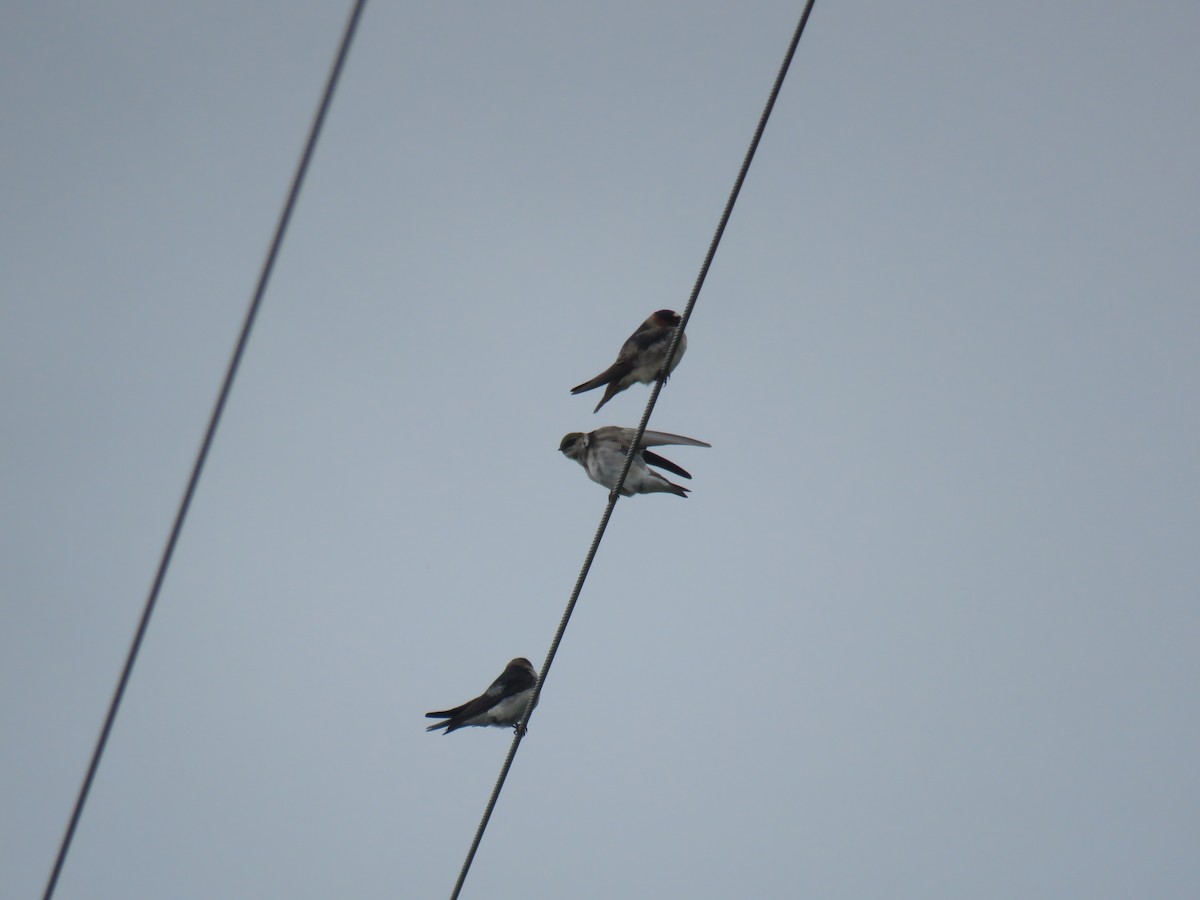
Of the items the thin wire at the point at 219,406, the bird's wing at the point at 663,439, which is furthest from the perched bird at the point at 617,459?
the thin wire at the point at 219,406

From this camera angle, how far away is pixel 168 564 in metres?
3.25

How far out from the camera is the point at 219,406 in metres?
3.12

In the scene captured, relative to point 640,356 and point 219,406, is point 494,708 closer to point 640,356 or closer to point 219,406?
point 640,356

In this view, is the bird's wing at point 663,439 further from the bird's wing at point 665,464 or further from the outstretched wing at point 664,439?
the bird's wing at point 665,464

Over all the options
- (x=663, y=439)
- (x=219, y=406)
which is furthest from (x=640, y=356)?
(x=219, y=406)

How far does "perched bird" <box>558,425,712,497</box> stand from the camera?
6.20 m

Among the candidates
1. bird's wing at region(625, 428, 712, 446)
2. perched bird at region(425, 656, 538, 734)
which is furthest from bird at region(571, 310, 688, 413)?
perched bird at region(425, 656, 538, 734)

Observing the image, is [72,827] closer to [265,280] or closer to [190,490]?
[190,490]

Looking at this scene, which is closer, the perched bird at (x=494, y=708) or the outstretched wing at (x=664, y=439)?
the outstretched wing at (x=664, y=439)

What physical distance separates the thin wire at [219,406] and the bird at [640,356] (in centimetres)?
352

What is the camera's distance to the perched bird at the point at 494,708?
6.59 meters

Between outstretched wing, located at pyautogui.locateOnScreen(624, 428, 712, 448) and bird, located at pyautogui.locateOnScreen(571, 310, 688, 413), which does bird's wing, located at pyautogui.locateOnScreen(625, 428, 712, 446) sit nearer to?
outstretched wing, located at pyautogui.locateOnScreen(624, 428, 712, 448)

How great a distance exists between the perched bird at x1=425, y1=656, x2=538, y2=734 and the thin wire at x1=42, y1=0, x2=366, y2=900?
10.5 feet

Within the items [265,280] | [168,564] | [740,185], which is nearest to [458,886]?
[168,564]
